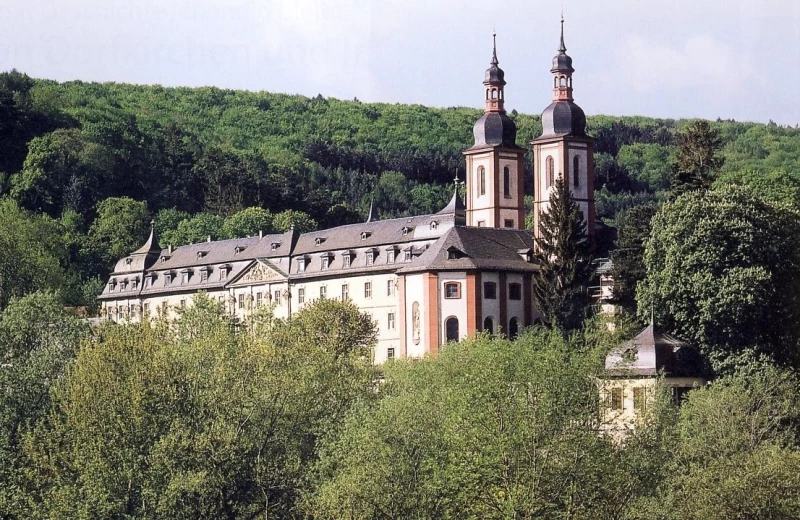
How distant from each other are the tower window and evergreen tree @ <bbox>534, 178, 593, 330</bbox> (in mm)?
4475

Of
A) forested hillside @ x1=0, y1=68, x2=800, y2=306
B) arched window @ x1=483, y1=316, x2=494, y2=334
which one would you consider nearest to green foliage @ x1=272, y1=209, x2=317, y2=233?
forested hillside @ x1=0, y1=68, x2=800, y2=306

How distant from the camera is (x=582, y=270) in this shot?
304 ft

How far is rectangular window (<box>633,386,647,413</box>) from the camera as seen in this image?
65.1 meters

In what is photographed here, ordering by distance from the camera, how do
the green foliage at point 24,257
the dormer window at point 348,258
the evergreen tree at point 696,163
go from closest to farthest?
1. the evergreen tree at point 696,163
2. the green foliage at point 24,257
3. the dormer window at point 348,258

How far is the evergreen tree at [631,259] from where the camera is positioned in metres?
87.6

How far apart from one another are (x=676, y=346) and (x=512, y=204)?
28.9 meters

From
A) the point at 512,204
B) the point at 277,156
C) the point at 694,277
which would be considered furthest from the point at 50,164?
the point at 694,277

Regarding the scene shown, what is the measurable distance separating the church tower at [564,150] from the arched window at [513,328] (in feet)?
22.5

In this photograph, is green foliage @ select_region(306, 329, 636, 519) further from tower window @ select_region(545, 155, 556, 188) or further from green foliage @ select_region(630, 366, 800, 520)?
tower window @ select_region(545, 155, 556, 188)

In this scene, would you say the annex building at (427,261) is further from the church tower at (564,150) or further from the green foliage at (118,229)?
the green foliage at (118,229)

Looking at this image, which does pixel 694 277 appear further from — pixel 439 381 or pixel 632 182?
pixel 632 182

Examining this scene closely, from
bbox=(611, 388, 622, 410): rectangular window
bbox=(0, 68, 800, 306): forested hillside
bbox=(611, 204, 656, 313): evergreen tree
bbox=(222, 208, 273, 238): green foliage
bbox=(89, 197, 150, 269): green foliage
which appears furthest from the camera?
bbox=(0, 68, 800, 306): forested hillside

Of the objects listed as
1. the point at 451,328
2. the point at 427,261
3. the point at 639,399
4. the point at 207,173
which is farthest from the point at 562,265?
the point at 207,173

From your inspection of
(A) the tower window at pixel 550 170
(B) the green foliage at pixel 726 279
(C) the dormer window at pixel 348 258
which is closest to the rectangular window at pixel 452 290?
(A) the tower window at pixel 550 170
